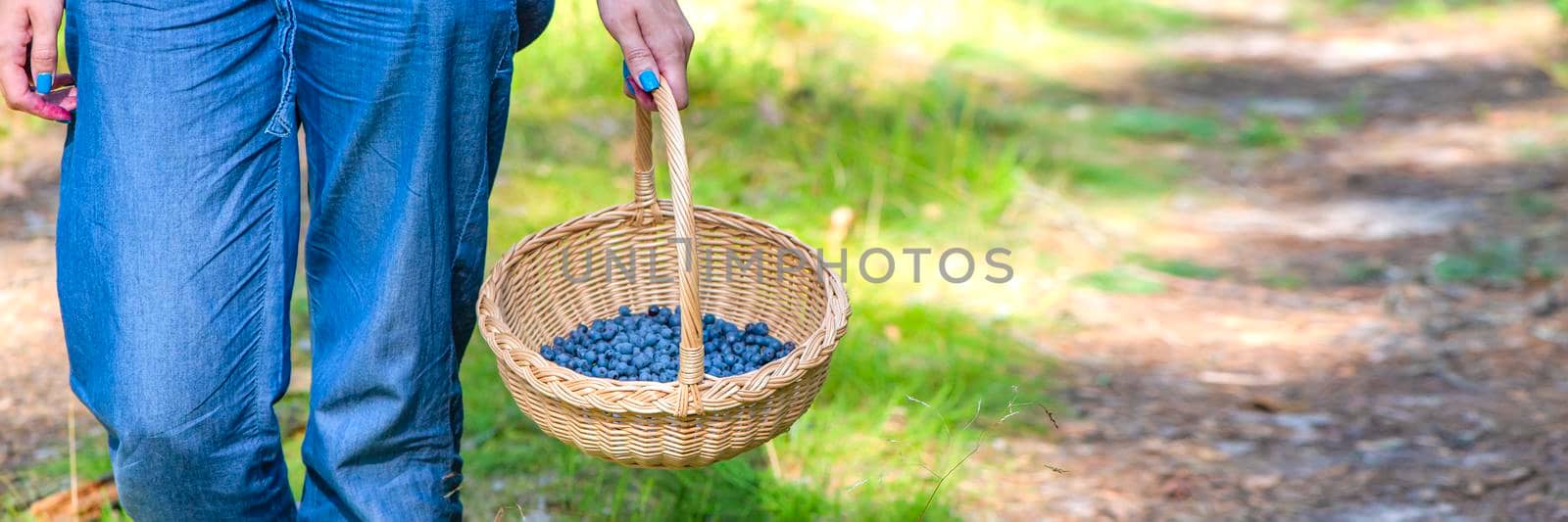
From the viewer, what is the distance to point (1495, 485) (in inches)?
92.2

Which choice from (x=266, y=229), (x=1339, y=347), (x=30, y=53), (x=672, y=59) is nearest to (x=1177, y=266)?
(x=1339, y=347)

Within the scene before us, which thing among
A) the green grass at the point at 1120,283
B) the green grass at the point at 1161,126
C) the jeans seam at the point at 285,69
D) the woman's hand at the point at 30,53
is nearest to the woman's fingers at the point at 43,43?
the woman's hand at the point at 30,53

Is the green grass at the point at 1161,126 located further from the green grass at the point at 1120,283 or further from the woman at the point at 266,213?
the woman at the point at 266,213

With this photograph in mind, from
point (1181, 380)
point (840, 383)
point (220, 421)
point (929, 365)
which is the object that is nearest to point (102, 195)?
point (220, 421)

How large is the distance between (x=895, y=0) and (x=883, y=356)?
3.37m

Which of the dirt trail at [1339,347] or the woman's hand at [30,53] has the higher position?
the woman's hand at [30,53]

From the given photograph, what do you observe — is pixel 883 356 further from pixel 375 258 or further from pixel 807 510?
pixel 375 258

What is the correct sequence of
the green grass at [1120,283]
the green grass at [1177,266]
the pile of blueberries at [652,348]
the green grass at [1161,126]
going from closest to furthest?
the pile of blueberries at [652,348]
the green grass at [1120,283]
the green grass at [1177,266]
the green grass at [1161,126]

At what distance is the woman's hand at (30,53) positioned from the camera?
4.28ft

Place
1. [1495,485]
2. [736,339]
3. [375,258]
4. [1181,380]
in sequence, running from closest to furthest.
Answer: [375,258] < [736,339] < [1495,485] < [1181,380]

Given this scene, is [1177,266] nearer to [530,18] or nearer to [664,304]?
[664,304]

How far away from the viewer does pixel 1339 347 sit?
303 cm

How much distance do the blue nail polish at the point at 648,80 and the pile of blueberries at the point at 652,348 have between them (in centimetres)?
31

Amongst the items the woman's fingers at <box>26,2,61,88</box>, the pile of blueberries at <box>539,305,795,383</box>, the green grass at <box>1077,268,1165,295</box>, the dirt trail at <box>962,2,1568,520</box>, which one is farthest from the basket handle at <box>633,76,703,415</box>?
the green grass at <box>1077,268,1165,295</box>
